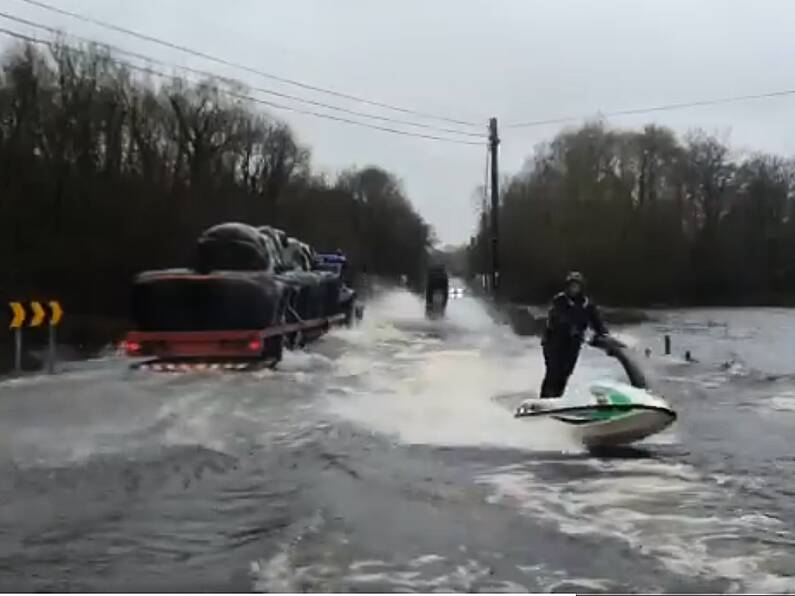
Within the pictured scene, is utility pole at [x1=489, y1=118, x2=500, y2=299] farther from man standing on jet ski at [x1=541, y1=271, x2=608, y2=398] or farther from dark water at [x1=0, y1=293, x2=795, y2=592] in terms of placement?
man standing on jet ski at [x1=541, y1=271, x2=608, y2=398]

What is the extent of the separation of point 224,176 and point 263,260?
3345cm

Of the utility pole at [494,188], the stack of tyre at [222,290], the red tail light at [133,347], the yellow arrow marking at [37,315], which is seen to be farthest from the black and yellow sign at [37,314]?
the utility pole at [494,188]

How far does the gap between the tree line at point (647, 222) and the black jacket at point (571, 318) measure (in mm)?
58764

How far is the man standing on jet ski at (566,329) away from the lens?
563 inches

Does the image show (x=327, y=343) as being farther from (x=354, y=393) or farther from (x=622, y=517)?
(x=622, y=517)

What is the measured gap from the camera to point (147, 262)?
41062mm

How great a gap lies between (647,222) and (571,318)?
6957cm

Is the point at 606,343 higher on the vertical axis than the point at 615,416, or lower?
higher

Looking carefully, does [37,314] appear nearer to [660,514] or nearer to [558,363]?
[558,363]

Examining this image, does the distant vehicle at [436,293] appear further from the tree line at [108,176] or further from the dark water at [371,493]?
the dark water at [371,493]

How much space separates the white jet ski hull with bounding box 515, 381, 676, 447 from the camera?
39.5 ft

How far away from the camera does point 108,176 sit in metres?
44.1

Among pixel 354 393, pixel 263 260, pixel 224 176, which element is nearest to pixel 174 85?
pixel 224 176

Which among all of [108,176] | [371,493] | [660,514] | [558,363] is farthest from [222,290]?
[108,176]
